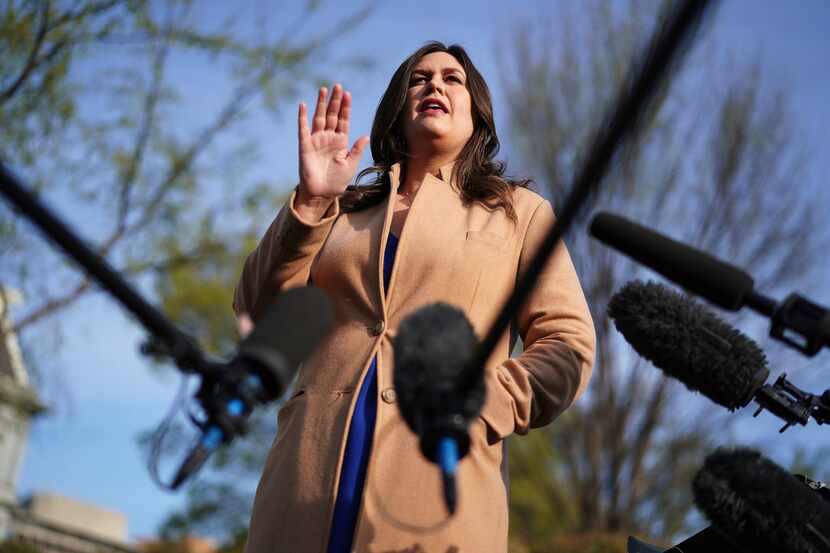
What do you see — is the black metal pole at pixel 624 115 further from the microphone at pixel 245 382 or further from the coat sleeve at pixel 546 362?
the coat sleeve at pixel 546 362

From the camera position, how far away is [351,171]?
297 cm

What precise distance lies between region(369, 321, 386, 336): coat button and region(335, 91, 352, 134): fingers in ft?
2.11

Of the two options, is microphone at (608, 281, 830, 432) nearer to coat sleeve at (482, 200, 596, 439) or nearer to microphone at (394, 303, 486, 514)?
coat sleeve at (482, 200, 596, 439)

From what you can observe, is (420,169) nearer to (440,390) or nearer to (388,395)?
(388,395)

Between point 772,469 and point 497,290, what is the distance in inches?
41.6

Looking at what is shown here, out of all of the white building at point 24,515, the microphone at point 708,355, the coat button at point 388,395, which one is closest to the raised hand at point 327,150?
the coat button at point 388,395

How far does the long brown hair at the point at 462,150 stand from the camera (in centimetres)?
326

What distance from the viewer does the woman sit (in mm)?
2516

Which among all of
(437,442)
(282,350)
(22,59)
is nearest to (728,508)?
(437,442)

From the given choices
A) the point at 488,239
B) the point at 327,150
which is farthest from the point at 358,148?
the point at 488,239

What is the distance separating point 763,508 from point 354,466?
1022 mm

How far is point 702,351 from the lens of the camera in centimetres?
217

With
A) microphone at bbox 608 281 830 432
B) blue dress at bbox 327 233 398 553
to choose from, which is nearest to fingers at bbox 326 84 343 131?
blue dress at bbox 327 233 398 553

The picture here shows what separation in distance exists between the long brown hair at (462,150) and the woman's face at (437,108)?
0.03m
